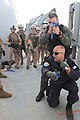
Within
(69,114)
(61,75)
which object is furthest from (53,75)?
(69,114)

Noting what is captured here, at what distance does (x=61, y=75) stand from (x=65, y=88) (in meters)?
0.22

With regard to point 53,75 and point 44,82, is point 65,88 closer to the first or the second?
point 53,75

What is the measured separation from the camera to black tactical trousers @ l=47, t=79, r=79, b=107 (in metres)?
3.02

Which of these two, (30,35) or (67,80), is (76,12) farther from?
(67,80)

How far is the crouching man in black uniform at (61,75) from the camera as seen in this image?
294 centimetres

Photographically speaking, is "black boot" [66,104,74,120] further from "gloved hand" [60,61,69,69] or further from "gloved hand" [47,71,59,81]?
"gloved hand" [60,61,69,69]

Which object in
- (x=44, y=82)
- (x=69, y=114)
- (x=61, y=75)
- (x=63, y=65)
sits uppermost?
(x=63, y=65)

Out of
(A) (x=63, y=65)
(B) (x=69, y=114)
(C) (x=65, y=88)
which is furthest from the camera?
(C) (x=65, y=88)

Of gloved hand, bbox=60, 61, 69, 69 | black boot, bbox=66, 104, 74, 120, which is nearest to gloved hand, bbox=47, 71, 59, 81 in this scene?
gloved hand, bbox=60, 61, 69, 69

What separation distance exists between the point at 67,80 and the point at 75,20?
21.2 feet

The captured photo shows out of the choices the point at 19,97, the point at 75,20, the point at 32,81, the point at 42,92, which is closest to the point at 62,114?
the point at 42,92

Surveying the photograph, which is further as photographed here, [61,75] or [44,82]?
[44,82]

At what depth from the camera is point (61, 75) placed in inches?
120

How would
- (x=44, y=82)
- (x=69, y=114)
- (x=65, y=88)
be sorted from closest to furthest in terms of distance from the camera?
(x=69, y=114)
(x=65, y=88)
(x=44, y=82)
